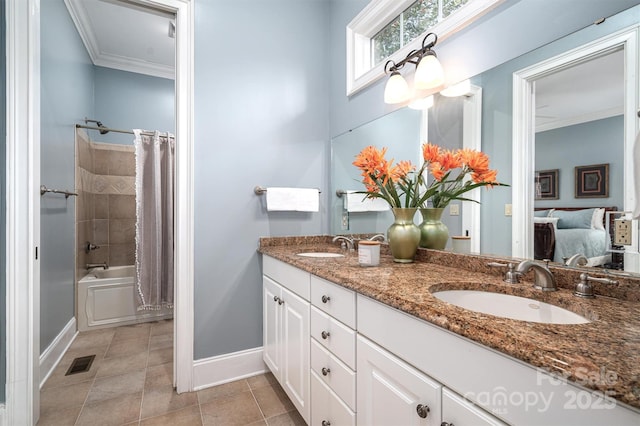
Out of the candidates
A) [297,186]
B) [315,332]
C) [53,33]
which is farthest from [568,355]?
[53,33]

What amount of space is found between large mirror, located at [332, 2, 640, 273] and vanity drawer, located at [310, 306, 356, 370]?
66cm

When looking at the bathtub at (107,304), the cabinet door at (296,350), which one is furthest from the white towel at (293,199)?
the bathtub at (107,304)

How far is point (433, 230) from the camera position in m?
1.46

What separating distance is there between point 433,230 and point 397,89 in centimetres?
77

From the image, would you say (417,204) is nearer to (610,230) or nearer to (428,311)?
(610,230)

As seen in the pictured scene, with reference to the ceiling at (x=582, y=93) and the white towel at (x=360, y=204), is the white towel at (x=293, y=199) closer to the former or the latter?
the white towel at (x=360, y=204)

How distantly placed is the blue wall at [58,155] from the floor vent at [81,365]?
0.23 metres

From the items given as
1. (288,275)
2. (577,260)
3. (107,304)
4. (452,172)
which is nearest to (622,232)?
(577,260)

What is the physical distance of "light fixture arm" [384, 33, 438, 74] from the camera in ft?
4.73

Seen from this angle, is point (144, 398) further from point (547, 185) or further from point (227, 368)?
point (547, 185)

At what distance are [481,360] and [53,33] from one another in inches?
119

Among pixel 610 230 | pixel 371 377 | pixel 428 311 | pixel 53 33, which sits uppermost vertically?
pixel 53 33

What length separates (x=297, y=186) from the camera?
2.20 meters

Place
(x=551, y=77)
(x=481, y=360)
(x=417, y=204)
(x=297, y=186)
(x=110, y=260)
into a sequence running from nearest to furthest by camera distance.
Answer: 1. (x=481, y=360)
2. (x=551, y=77)
3. (x=417, y=204)
4. (x=297, y=186)
5. (x=110, y=260)
